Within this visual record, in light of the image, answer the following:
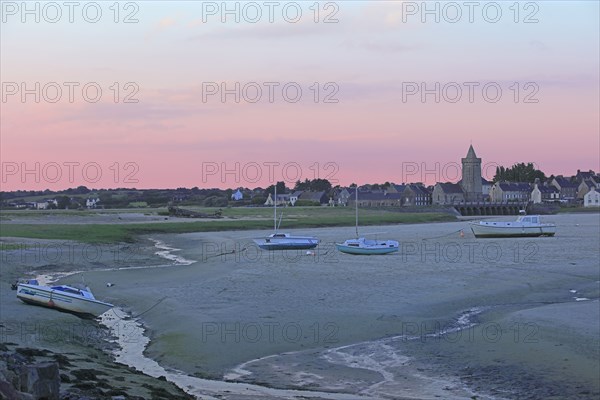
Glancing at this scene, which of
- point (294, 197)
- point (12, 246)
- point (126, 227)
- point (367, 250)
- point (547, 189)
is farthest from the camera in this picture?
point (294, 197)

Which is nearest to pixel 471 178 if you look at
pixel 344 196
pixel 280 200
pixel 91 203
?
pixel 344 196

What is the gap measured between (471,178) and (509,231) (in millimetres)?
91452

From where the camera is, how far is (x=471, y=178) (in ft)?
522

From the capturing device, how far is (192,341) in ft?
63.6

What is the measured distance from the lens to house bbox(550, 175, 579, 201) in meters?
167

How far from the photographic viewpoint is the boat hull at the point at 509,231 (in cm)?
6819

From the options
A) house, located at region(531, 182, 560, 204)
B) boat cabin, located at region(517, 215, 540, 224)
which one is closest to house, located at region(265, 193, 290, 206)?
house, located at region(531, 182, 560, 204)

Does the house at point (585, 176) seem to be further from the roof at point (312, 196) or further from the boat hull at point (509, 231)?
the boat hull at point (509, 231)

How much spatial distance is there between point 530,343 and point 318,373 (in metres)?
5.49

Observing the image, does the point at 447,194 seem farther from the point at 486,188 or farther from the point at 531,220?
the point at 531,220

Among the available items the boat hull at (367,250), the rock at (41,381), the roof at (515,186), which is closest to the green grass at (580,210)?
the roof at (515,186)

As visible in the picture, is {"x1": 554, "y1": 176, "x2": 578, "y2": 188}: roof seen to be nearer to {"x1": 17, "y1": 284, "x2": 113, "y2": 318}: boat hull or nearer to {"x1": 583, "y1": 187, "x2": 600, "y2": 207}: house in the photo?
{"x1": 583, "y1": 187, "x2": 600, "y2": 207}: house

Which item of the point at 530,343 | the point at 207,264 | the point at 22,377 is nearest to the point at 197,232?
the point at 207,264

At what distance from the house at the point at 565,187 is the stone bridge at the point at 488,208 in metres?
24.3
